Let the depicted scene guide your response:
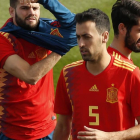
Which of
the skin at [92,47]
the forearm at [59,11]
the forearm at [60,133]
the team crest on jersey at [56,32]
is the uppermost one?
the forearm at [59,11]

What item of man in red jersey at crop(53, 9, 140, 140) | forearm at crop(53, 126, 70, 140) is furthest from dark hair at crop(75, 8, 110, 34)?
forearm at crop(53, 126, 70, 140)

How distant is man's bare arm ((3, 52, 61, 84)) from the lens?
15.6ft

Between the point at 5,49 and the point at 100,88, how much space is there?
4.26 ft

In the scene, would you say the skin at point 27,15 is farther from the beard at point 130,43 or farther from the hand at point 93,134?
the hand at point 93,134

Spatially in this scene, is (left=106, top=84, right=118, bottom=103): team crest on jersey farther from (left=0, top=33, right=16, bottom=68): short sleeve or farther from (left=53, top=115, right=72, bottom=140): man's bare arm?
(left=0, top=33, right=16, bottom=68): short sleeve

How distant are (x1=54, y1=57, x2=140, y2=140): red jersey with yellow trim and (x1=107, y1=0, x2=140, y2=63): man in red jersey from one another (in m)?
0.70

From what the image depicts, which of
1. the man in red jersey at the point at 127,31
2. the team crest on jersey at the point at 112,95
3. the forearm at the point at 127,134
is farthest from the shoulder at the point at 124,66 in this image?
the man in red jersey at the point at 127,31

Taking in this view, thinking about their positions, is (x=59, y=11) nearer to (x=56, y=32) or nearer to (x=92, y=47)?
(x=56, y=32)

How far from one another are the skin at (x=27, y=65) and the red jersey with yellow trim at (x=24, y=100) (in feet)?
0.33

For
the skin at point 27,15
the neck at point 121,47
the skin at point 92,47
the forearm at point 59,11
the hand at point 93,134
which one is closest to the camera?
the hand at point 93,134

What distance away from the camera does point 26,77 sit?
4762 mm

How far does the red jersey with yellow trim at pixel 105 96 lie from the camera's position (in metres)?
3.95

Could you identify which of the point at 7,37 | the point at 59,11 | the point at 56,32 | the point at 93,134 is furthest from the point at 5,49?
the point at 93,134

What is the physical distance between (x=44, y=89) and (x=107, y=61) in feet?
4.18
